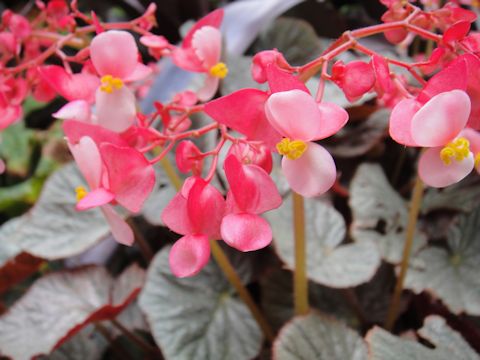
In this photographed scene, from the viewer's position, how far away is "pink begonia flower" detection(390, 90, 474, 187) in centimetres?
33

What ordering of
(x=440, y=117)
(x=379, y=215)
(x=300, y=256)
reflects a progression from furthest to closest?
1. (x=379, y=215)
2. (x=300, y=256)
3. (x=440, y=117)

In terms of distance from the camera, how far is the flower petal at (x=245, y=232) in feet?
1.13

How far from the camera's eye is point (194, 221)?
376mm

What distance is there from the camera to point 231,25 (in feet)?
3.23

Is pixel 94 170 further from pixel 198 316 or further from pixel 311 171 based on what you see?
pixel 198 316

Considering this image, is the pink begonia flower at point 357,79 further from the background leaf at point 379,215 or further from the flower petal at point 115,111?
the background leaf at point 379,215

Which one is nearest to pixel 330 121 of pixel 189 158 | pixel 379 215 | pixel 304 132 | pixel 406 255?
pixel 304 132

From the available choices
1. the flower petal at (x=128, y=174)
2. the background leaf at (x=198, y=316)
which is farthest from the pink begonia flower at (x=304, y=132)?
the background leaf at (x=198, y=316)

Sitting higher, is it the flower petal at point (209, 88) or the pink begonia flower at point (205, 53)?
the pink begonia flower at point (205, 53)

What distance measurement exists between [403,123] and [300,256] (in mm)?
244

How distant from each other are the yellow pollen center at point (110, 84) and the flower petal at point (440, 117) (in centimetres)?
24

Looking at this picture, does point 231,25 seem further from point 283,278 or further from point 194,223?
point 194,223

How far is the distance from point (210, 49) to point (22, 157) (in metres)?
0.87

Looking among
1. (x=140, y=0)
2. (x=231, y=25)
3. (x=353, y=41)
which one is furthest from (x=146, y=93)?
(x=353, y=41)
